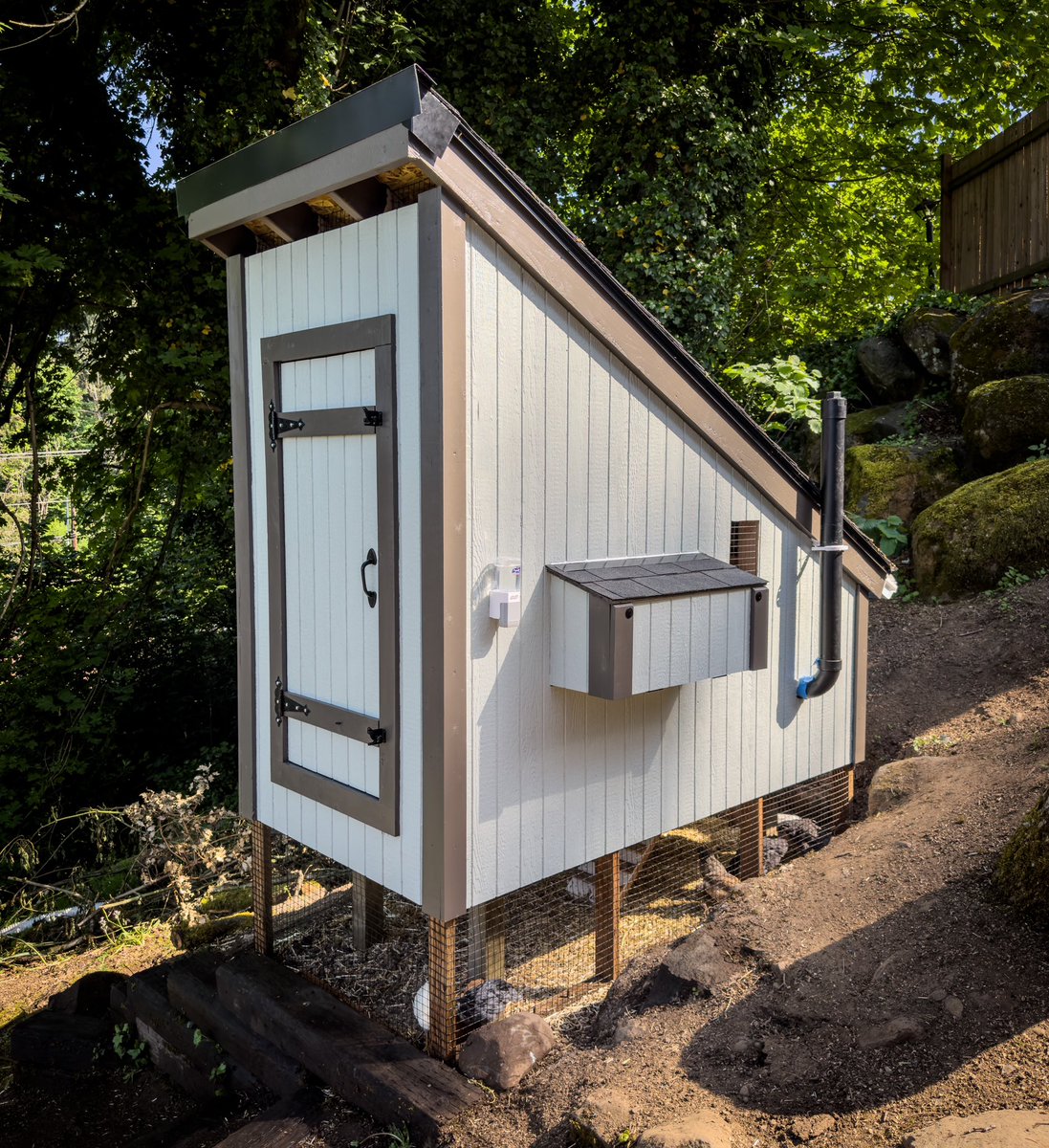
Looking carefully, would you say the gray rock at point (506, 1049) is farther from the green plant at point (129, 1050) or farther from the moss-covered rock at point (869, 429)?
the moss-covered rock at point (869, 429)

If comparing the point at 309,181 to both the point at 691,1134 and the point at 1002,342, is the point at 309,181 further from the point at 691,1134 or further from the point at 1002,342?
the point at 1002,342

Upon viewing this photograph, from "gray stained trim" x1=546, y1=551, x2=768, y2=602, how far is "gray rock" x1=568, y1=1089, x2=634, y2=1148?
1.54 meters

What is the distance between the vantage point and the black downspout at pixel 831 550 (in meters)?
4.30

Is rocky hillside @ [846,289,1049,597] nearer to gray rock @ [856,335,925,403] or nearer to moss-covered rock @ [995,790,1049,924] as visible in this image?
gray rock @ [856,335,925,403]

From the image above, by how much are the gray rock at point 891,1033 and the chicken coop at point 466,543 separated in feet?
3.91

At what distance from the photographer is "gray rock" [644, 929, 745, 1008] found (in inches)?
131

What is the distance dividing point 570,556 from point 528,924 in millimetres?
1950

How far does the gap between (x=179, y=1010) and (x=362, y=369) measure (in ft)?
9.55

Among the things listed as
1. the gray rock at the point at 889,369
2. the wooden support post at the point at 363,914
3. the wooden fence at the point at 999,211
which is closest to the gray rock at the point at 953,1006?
the wooden support post at the point at 363,914

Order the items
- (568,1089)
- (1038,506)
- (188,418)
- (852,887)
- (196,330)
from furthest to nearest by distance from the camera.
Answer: (188,418) → (196,330) → (1038,506) → (852,887) → (568,1089)

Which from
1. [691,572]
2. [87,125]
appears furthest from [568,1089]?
[87,125]

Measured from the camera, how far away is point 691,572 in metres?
3.76

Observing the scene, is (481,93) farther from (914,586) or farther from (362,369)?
(362,369)

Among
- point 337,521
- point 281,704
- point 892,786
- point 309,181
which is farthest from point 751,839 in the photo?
point 309,181
